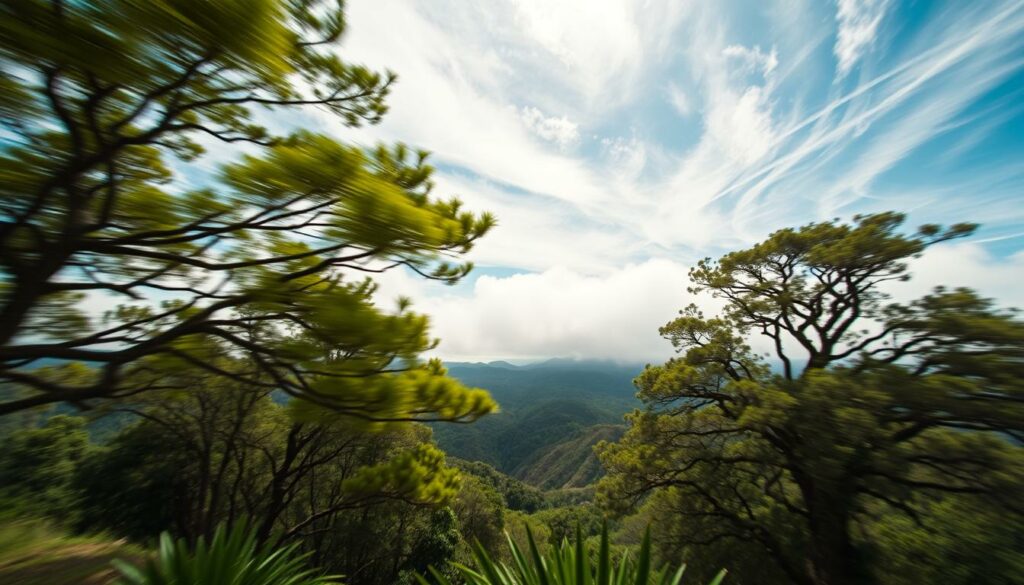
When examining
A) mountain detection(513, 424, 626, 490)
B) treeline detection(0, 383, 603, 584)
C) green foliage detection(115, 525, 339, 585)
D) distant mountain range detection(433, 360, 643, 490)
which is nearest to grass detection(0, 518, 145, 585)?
treeline detection(0, 383, 603, 584)

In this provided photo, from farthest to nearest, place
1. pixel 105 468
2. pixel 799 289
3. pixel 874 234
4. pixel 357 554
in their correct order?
pixel 357 554, pixel 105 468, pixel 799 289, pixel 874 234

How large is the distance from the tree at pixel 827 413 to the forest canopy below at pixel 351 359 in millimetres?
42

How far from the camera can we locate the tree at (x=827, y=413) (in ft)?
14.1

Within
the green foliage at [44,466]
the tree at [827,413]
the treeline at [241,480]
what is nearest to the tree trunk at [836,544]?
the tree at [827,413]

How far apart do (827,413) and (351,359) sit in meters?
6.18

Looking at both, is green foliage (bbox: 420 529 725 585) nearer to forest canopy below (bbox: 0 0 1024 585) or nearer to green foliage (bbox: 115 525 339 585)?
forest canopy below (bbox: 0 0 1024 585)

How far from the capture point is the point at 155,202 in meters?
2.46

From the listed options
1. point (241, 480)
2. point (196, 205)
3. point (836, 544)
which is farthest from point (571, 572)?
point (241, 480)

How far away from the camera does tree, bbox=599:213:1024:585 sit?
4.30 meters

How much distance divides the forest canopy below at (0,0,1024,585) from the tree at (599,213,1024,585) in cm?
4

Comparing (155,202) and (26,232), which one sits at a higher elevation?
(155,202)

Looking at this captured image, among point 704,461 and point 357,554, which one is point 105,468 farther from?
point 704,461

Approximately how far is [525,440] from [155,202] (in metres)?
159

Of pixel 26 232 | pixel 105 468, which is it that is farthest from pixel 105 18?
pixel 105 468
